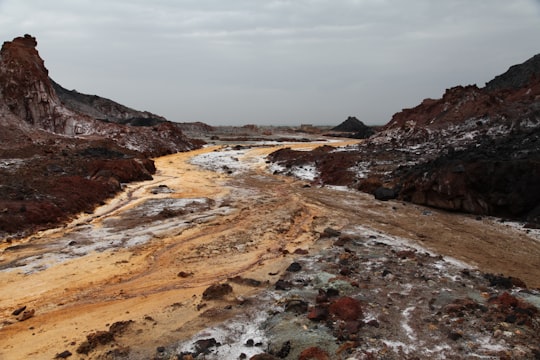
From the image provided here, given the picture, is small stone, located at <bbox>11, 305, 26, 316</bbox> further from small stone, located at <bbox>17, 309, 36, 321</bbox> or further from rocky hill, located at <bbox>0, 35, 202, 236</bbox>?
rocky hill, located at <bbox>0, 35, 202, 236</bbox>

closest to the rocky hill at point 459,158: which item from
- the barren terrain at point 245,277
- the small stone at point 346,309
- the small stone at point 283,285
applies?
the barren terrain at point 245,277

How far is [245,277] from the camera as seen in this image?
7.86 m

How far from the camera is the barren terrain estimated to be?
543cm

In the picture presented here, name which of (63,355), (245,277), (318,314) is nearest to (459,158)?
(245,277)

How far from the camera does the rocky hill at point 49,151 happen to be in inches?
511

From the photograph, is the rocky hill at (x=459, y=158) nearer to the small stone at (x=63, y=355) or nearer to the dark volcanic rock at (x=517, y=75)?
the small stone at (x=63, y=355)

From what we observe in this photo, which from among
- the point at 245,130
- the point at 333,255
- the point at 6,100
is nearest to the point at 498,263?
the point at 333,255

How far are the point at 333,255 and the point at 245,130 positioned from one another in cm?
7684

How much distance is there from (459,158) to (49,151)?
21.3 metres

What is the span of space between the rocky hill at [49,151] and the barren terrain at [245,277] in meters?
1.33

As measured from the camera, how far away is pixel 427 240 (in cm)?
1066

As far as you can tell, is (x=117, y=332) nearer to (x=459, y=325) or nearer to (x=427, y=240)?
(x=459, y=325)

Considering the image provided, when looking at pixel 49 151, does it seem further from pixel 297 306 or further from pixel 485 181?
pixel 485 181

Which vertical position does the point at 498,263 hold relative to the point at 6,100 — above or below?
below
